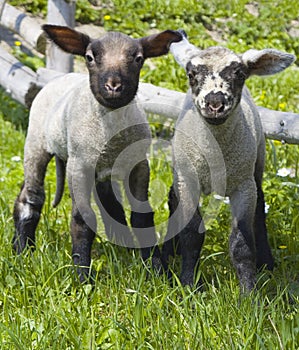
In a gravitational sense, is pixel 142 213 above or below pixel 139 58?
below

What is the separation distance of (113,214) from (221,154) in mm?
1385

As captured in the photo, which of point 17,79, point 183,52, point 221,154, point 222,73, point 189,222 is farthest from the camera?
point 17,79

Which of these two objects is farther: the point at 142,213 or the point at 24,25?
the point at 24,25

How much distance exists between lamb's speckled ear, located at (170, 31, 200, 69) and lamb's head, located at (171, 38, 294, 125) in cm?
9

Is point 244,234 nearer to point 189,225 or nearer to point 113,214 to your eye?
point 189,225

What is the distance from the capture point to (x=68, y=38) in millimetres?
5023

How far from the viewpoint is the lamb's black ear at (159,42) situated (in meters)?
4.88

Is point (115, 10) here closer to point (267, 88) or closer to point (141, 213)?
point (267, 88)

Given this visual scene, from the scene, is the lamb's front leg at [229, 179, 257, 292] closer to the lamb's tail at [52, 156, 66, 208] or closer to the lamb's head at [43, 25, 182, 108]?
the lamb's head at [43, 25, 182, 108]

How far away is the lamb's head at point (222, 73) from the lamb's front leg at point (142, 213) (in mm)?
825

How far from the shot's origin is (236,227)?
463 centimetres

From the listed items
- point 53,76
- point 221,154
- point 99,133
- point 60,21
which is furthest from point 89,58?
point 60,21

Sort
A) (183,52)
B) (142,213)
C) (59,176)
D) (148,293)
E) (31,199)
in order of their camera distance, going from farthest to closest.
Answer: (59,176) → (31,199) → (142,213) → (183,52) → (148,293)

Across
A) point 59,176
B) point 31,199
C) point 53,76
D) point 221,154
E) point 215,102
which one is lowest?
point 31,199
